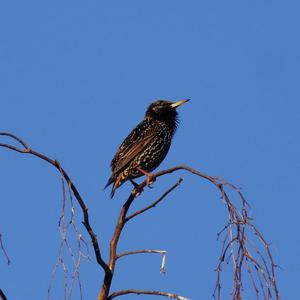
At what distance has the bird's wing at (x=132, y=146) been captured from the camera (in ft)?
29.8

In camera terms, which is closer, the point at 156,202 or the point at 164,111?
the point at 156,202

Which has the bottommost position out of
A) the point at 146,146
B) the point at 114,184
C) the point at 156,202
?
the point at 156,202

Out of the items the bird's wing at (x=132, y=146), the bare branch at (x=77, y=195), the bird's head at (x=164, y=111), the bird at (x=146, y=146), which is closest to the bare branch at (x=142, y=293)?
the bare branch at (x=77, y=195)

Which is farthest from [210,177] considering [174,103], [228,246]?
[174,103]

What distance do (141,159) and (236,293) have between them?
17.9ft

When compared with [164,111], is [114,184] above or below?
below

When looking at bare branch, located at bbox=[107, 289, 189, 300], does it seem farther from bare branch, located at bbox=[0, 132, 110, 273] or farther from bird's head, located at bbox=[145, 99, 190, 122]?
bird's head, located at bbox=[145, 99, 190, 122]

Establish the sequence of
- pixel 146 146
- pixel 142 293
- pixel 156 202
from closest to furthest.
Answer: pixel 142 293 → pixel 156 202 → pixel 146 146

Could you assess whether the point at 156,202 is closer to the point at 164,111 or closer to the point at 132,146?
the point at 132,146

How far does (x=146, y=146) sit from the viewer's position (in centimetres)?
920

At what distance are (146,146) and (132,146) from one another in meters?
0.22

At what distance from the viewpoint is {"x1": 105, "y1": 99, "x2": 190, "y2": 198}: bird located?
9.04 metres

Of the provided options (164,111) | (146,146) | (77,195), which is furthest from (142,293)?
(164,111)

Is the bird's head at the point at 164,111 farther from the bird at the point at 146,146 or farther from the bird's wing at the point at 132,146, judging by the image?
the bird's wing at the point at 132,146
